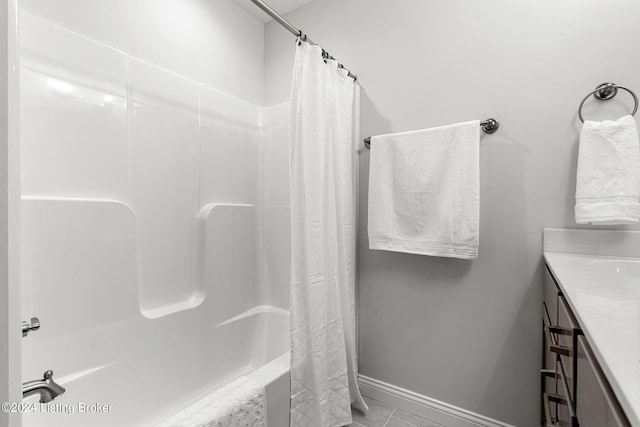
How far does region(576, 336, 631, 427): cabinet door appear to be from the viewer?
392 millimetres

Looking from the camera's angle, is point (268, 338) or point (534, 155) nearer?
point (534, 155)

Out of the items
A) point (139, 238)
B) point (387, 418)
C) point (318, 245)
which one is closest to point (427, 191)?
point (318, 245)

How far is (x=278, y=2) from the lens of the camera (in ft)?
6.20

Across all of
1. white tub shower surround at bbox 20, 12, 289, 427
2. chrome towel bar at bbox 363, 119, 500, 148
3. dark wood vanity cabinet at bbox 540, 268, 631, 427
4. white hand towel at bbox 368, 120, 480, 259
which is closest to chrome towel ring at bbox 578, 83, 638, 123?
chrome towel bar at bbox 363, 119, 500, 148

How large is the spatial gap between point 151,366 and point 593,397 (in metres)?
1.59

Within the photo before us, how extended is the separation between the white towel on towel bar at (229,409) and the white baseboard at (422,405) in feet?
2.72

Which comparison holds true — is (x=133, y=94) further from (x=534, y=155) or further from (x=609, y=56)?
(x=609, y=56)

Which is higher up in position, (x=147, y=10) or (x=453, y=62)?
(x=147, y=10)

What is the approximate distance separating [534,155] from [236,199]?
5.04 feet

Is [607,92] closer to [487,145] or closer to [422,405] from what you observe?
[487,145]

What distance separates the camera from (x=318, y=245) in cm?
130

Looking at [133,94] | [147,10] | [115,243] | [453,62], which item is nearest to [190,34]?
[147,10]

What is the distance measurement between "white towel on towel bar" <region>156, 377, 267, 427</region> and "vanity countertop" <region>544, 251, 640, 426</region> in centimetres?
90

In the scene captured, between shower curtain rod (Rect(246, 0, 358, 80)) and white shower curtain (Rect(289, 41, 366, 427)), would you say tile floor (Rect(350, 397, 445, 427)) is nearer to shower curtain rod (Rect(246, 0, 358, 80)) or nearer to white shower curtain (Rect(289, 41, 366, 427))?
white shower curtain (Rect(289, 41, 366, 427))
